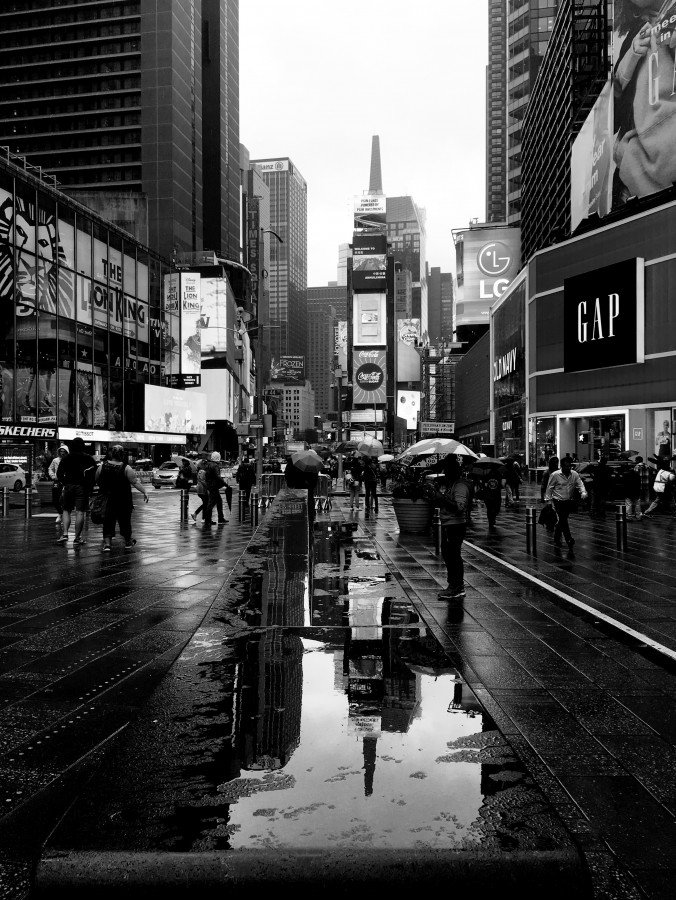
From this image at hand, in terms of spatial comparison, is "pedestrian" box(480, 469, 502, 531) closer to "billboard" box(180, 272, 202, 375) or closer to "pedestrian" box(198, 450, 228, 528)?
"pedestrian" box(198, 450, 228, 528)

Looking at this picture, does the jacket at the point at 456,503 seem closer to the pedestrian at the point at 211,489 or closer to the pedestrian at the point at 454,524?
the pedestrian at the point at 454,524

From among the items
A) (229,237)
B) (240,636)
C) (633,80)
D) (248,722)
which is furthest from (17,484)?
(229,237)

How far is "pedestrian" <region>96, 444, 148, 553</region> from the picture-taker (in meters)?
13.3

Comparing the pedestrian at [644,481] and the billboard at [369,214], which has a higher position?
the billboard at [369,214]

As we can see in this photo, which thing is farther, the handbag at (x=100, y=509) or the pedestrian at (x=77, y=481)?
the pedestrian at (x=77, y=481)

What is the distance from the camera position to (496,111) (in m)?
188

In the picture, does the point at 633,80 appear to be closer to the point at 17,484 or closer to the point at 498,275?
the point at 17,484

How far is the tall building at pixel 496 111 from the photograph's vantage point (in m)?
178

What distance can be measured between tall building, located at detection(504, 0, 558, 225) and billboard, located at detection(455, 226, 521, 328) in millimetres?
19894

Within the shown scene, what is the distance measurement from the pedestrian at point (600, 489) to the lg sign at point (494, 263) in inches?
2916

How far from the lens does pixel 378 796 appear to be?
11.5ft

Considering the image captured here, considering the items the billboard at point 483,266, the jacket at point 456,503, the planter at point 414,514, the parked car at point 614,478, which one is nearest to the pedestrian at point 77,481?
the planter at point 414,514

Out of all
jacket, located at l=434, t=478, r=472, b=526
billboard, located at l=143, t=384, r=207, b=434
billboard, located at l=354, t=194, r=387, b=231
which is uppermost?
billboard, located at l=354, t=194, r=387, b=231

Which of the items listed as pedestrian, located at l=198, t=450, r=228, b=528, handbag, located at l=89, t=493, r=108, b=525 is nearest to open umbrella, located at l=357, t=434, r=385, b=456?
pedestrian, located at l=198, t=450, r=228, b=528
